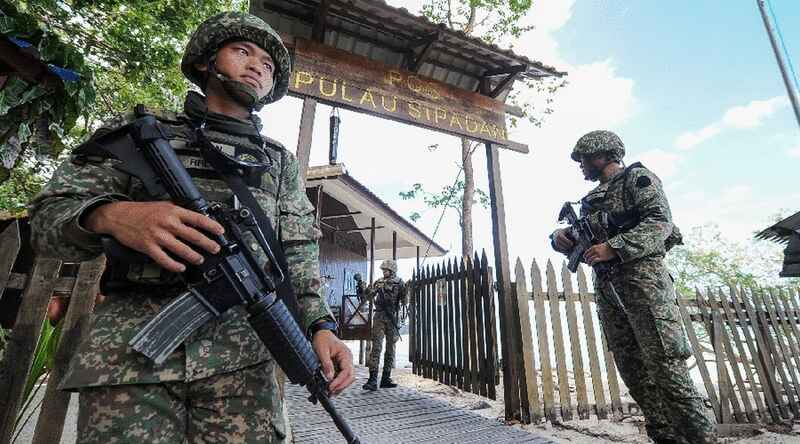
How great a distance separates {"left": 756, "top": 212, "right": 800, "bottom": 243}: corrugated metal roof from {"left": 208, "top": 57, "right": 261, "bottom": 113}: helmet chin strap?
8876mm

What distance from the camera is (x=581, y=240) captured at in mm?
3113

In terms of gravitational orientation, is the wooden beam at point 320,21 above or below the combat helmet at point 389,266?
above

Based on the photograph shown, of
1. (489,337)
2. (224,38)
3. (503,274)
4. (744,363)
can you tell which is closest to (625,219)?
(503,274)

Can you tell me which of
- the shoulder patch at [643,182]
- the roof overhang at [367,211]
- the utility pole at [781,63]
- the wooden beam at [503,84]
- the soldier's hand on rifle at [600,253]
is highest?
the utility pole at [781,63]

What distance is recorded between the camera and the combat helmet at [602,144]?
126 inches

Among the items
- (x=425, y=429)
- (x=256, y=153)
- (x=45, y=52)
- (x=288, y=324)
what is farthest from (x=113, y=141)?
(x=425, y=429)

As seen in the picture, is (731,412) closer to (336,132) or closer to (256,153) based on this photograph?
(256,153)

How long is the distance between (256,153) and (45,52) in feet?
9.52

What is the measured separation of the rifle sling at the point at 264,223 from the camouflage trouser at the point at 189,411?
0.25 metres

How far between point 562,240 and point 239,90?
2952 millimetres

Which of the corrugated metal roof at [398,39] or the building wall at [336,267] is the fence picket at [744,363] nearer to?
the corrugated metal roof at [398,39]

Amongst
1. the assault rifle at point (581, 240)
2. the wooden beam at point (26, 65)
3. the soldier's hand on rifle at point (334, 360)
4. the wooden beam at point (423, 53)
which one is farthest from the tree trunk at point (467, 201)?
the soldier's hand on rifle at point (334, 360)

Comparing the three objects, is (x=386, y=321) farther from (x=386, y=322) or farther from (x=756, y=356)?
(x=756, y=356)

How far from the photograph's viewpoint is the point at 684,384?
7.86 feet
